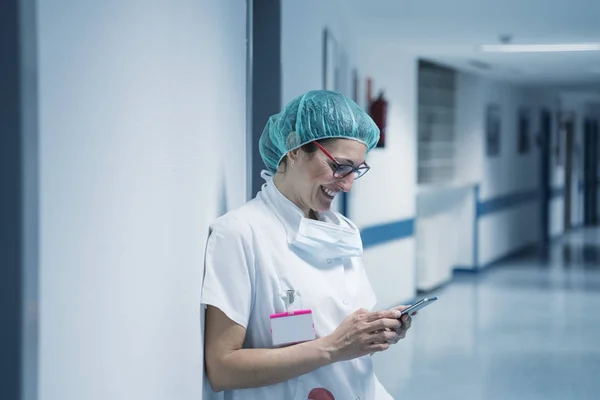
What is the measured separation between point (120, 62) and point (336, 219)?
3.28ft

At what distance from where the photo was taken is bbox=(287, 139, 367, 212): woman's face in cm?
192

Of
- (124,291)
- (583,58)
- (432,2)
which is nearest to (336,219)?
(124,291)

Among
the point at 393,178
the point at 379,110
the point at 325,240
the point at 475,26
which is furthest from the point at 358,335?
the point at 393,178

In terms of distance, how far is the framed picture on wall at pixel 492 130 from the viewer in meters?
10.8

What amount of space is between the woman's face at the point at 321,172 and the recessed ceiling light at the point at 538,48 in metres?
5.93

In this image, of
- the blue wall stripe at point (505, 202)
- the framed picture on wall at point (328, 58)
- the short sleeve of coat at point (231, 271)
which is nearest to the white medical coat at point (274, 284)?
the short sleeve of coat at point (231, 271)

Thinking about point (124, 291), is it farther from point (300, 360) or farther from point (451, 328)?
point (451, 328)

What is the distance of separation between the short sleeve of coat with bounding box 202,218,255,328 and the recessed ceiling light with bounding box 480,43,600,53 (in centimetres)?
617

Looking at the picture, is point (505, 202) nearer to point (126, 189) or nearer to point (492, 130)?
point (492, 130)

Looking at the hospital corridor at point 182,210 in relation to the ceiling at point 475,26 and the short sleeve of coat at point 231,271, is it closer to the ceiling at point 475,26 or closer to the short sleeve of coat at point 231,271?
the short sleeve of coat at point 231,271

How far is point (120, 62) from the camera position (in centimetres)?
123

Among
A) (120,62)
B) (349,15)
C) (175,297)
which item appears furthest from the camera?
(349,15)

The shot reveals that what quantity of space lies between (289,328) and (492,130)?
9682 millimetres

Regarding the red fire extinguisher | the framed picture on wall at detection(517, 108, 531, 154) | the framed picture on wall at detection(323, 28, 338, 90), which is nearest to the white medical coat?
the framed picture on wall at detection(323, 28, 338, 90)
